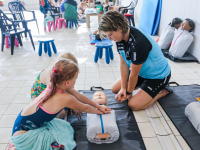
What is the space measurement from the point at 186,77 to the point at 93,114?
187 centimetres

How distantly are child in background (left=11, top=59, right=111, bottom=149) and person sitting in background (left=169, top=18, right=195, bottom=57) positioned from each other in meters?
2.58

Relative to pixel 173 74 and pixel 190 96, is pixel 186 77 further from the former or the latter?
pixel 190 96

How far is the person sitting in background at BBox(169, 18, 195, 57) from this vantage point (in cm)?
321

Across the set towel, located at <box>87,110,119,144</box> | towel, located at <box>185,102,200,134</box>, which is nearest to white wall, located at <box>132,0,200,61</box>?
towel, located at <box>185,102,200,134</box>

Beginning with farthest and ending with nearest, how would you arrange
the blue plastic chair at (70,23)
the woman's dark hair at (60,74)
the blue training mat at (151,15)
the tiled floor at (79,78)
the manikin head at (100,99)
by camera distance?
the blue plastic chair at (70,23), the blue training mat at (151,15), the manikin head at (100,99), the tiled floor at (79,78), the woman's dark hair at (60,74)

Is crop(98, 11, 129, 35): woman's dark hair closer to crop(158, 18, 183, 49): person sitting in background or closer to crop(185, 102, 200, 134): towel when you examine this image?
crop(185, 102, 200, 134): towel

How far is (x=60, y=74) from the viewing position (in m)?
1.23

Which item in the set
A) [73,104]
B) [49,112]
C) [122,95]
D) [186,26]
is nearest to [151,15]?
[186,26]

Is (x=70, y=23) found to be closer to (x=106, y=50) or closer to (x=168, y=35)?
(x=106, y=50)

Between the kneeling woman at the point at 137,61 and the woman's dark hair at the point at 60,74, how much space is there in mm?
487

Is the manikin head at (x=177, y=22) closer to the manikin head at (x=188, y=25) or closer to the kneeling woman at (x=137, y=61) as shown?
the manikin head at (x=188, y=25)

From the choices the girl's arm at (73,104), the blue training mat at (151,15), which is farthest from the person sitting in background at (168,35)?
the girl's arm at (73,104)

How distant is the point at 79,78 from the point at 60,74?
62.4 inches

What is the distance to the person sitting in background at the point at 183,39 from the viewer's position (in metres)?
3.21
